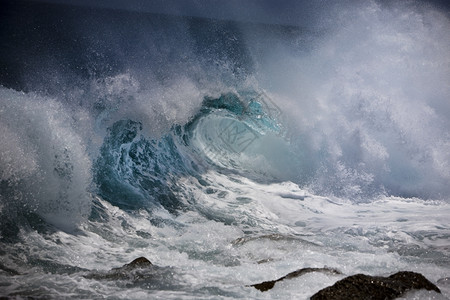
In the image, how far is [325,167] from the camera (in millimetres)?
9430

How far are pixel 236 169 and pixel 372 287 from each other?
6456 millimetres

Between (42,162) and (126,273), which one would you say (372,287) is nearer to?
(126,273)

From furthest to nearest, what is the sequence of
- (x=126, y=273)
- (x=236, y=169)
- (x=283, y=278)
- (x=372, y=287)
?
1. (x=236, y=169)
2. (x=126, y=273)
3. (x=283, y=278)
4. (x=372, y=287)

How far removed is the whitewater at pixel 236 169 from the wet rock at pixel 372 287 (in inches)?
3.7

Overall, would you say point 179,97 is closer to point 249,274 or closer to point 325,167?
point 325,167

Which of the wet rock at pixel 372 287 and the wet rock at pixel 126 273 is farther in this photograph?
the wet rock at pixel 126 273

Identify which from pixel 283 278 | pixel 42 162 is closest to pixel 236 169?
pixel 42 162

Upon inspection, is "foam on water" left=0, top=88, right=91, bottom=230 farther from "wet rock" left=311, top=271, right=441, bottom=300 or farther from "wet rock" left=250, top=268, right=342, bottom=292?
"wet rock" left=311, top=271, right=441, bottom=300

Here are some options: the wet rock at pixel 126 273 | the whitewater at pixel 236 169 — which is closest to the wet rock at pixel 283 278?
the whitewater at pixel 236 169

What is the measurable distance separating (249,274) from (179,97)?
6.35 metres

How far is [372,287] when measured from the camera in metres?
2.94

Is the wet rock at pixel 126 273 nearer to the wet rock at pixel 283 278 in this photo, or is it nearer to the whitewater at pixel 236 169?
the whitewater at pixel 236 169

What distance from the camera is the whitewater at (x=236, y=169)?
4.10 meters

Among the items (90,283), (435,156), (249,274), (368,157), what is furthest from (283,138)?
(90,283)
